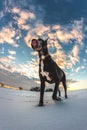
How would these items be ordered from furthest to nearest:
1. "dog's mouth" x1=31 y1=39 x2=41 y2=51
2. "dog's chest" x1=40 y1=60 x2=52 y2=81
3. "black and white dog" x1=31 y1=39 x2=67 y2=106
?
1. "dog's chest" x1=40 y1=60 x2=52 y2=81
2. "black and white dog" x1=31 y1=39 x2=67 y2=106
3. "dog's mouth" x1=31 y1=39 x2=41 y2=51

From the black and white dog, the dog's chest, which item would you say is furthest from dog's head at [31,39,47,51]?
the dog's chest

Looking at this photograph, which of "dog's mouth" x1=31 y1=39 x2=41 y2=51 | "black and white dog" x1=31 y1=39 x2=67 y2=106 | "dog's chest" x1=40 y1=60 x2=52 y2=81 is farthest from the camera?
"dog's chest" x1=40 y1=60 x2=52 y2=81

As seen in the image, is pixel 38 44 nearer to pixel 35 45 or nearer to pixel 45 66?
pixel 35 45

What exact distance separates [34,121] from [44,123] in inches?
4.6

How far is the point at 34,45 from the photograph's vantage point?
2938mm

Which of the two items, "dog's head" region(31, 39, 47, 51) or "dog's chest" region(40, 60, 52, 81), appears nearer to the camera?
"dog's head" region(31, 39, 47, 51)

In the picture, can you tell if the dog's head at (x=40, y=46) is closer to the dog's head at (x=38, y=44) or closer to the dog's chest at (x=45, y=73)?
the dog's head at (x=38, y=44)

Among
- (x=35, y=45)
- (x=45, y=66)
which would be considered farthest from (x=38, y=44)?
(x=45, y=66)

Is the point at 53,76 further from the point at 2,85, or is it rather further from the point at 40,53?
the point at 2,85

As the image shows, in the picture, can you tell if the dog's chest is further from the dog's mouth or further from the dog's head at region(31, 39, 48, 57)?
the dog's mouth

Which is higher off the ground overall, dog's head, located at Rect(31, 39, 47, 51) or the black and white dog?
dog's head, located at Rect(31, 39, 47, 51)

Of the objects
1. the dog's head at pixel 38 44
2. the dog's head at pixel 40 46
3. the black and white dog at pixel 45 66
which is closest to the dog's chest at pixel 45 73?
the black and white dog at pixel 45 66

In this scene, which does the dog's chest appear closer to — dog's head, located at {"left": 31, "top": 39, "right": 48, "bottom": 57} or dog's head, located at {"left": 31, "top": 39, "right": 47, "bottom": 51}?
dog's head, located at {"left": 31, "top": 39, "right": 48, "bottom": 57}

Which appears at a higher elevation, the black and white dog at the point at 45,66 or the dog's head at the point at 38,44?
the dog's head at the point at 38,44
